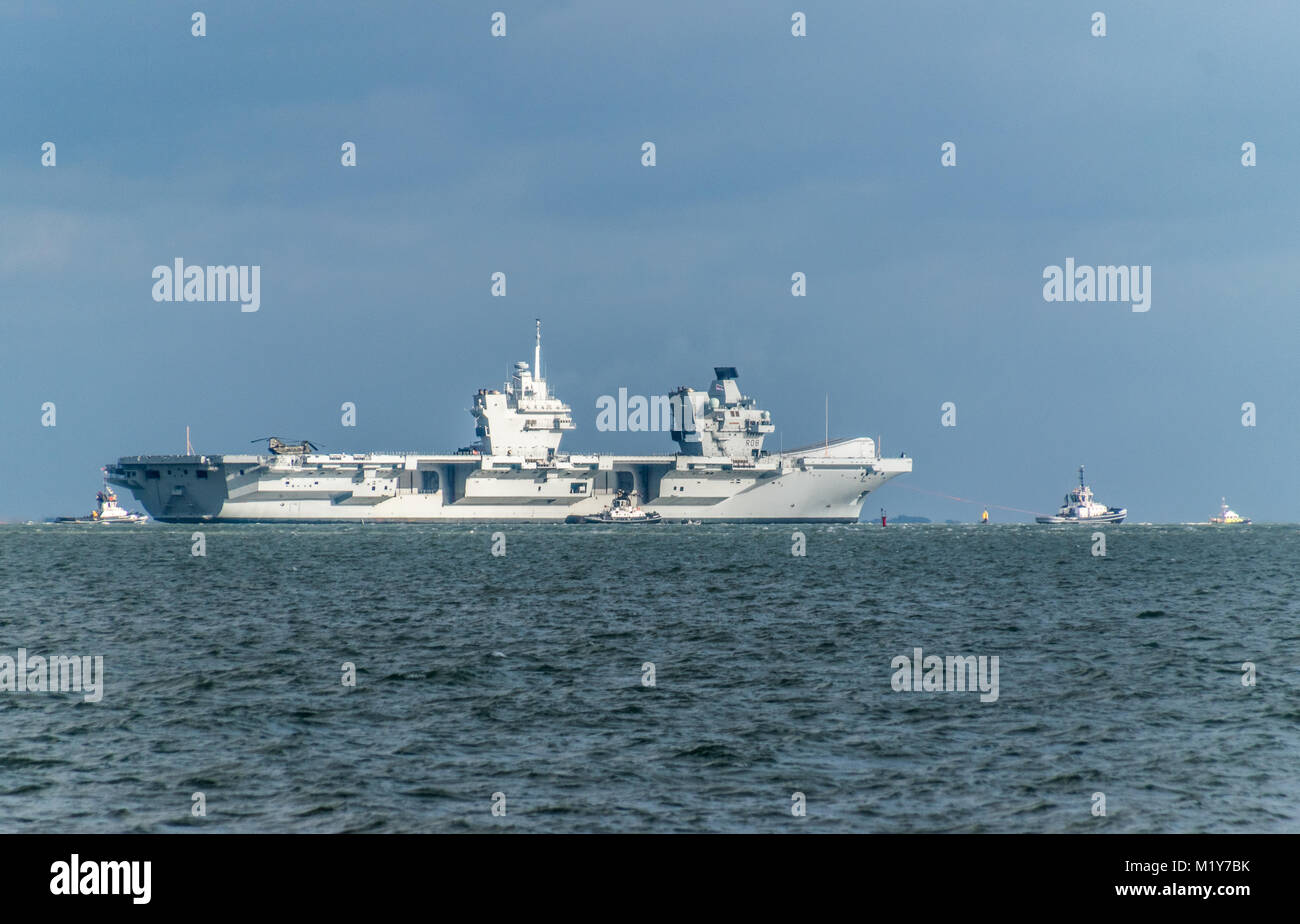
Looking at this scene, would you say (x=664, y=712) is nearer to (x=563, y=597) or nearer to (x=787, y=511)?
(x=563, y=597)

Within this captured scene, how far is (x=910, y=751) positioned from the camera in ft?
54.2

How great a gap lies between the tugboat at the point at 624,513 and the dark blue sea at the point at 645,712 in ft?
211

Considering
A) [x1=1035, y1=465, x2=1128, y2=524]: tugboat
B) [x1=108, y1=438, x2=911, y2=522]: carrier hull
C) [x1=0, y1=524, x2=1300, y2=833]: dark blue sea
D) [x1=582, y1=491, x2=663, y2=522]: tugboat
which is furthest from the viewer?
[x1=1035, y1=465, x2=1128, y2=524]: tugboat

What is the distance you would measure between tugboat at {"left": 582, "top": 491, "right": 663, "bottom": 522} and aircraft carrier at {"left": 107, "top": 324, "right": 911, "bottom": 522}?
767mm

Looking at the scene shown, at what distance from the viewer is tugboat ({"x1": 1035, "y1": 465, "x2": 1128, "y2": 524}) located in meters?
150

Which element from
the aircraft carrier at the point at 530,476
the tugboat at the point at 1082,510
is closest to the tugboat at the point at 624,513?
the aircraft carrier at the point at 530,476

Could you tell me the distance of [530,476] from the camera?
107562 mm

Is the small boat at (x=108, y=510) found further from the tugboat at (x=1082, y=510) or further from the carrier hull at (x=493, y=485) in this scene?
the tugboat at (x=1082, y=510)

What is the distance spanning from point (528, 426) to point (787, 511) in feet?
79.0

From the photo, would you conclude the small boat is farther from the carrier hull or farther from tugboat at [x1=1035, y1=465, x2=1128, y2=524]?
tugboat at [x1=1035, y1=465, x2=1128, y2=524]

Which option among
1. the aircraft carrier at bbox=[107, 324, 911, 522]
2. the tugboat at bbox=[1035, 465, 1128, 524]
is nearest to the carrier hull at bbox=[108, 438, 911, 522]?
the aircraft carrier at bbox=[107, 324, 911, 522]

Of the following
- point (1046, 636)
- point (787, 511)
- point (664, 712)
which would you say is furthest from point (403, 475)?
point (664, 712)

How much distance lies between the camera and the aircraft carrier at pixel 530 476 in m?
101
